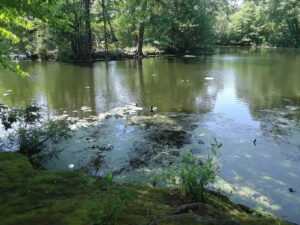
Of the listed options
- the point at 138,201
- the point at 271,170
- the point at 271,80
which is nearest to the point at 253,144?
the point at 271,170

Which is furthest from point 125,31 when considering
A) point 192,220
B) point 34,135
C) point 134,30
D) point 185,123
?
point 192,220

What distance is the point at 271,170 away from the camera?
8086 mm

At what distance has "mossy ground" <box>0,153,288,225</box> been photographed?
386 cm

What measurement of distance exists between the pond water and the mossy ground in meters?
2.06

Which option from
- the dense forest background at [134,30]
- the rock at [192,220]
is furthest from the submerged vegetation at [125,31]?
the rock at [192,220]

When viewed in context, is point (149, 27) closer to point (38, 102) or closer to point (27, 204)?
point (38, 102)

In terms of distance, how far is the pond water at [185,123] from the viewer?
308 inches

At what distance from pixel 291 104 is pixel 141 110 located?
619cm

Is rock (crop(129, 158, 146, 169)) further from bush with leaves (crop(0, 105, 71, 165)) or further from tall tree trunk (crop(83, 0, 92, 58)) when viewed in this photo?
tall tree trunk (crop(83, 0, 92, 58))

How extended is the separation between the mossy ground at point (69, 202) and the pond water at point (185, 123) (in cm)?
206

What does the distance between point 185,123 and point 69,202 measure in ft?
26.7

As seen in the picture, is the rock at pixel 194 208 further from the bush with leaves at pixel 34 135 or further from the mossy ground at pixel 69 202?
the bush with leaves at pixel 34 135

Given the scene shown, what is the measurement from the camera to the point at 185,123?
480 inches

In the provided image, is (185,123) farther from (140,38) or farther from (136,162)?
(140,38)
